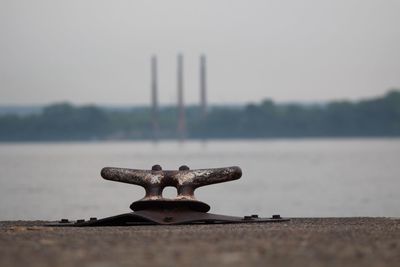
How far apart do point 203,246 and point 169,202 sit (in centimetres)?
348

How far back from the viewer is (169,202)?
10992 millimetres

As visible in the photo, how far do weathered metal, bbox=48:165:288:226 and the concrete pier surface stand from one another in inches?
28.6

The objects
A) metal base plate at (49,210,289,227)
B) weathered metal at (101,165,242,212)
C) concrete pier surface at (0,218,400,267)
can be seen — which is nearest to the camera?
concrete pier surface at (0,218,400,267)

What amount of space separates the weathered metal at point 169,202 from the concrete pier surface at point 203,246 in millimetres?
728

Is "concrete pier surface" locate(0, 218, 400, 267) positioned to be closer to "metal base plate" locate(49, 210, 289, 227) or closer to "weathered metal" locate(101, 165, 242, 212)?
"metal base plate" locate(49, 210, 289, 227)

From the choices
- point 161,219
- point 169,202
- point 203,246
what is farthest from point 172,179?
point 203,246

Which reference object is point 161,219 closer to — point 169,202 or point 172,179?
point 169,202

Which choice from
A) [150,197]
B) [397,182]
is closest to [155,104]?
[397,182]

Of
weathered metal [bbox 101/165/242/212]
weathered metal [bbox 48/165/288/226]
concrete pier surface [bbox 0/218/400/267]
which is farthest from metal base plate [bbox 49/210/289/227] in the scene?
→ concrete pier surface [bbox 0/218/400/267]

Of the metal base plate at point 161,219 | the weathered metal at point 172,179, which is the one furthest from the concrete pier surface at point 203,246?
the weathered metal at point 172,179

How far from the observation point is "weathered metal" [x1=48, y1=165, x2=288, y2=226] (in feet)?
35.2

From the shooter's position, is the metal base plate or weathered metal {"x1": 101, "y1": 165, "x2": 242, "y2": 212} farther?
weathered metal {"x1": 101, "y1": 165, "x2": 242, "y2": 212}

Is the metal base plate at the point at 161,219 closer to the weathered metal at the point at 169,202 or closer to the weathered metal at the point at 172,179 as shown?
the weathered metal at the point at 169,202

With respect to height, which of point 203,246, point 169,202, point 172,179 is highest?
point 172,179
